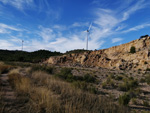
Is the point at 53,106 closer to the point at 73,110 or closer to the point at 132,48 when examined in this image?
the point at 73,110

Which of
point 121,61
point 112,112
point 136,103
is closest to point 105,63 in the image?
point 121,61

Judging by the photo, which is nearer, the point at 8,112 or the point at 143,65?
the point at 8,112

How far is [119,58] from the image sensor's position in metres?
30.3

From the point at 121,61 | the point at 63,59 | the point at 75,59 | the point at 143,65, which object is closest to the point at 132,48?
the point at 121,61

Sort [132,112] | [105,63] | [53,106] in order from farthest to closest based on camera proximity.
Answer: [105,63] → [132,112] → [53,106]

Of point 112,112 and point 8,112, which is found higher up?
point 8,112

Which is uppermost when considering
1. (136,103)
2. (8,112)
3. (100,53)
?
(100,53)

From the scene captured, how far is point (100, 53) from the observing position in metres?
38.9

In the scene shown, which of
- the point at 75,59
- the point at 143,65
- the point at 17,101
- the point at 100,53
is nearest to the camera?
the point at 17,101

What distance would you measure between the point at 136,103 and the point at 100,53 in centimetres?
3454

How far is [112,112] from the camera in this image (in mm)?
3557

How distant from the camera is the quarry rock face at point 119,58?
2419cm

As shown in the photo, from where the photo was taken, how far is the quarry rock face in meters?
24.2

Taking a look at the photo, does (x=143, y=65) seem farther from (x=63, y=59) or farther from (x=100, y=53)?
(x=63, y=59)
